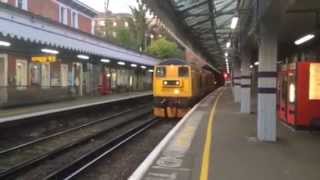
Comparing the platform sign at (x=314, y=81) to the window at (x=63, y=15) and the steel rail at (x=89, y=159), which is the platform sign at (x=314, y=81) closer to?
the steel rail at (x=89, y=159)

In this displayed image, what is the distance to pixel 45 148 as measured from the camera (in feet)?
57.5

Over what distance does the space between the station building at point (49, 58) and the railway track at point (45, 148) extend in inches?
183

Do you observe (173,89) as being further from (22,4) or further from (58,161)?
(22,4)

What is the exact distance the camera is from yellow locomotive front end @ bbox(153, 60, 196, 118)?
90.6 feet

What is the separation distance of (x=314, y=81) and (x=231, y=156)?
597cm

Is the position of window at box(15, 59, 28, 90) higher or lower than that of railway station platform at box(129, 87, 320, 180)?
higher

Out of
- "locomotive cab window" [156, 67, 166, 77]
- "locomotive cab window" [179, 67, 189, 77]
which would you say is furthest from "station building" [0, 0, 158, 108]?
"locomotive cab window" [179, 67, 189, 77]

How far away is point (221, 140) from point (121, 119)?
1504 centimetres

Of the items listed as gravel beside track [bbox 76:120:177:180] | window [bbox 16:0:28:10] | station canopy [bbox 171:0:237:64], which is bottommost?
gravel beside track [bbox 76:120:177:180]

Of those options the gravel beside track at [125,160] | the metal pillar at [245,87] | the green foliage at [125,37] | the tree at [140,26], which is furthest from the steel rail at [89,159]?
the tree at [140,26]

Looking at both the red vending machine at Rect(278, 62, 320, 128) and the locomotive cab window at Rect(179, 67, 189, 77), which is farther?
the locomotive cab window at Rect(179, 67, 189, 77)

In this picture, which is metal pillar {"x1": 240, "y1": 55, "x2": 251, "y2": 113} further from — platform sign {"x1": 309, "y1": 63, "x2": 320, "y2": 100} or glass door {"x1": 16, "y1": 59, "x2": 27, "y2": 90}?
glass door {"x1": 16, "y1": 59, "x2": 27, "y2": 90}

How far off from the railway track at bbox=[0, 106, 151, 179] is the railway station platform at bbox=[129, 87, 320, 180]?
3411mm

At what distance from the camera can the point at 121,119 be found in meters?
29.4
